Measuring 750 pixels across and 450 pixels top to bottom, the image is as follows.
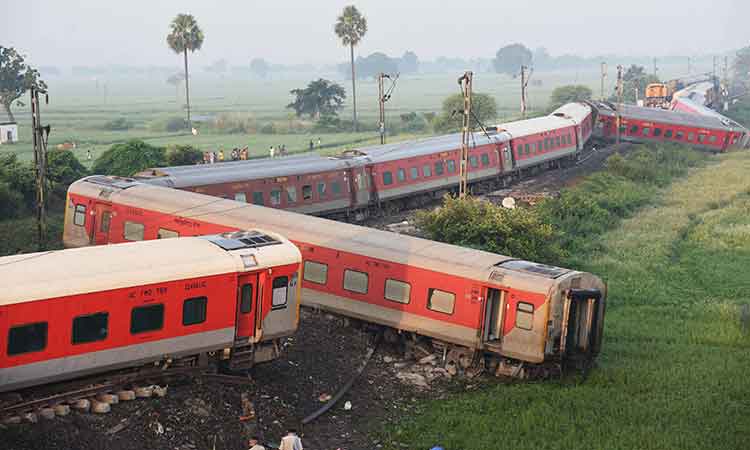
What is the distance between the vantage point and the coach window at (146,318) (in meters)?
18.4

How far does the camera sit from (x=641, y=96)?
495 ft

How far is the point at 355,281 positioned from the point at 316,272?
4.55ft

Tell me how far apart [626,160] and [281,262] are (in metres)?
46.1

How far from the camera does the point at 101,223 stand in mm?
31250

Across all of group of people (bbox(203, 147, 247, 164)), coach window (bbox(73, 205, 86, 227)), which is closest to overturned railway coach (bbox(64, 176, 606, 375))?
coach window (bbox(73, 205, 86, 227))

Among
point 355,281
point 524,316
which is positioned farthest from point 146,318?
point 524,316

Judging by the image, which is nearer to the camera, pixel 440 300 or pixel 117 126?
pixel 440 300

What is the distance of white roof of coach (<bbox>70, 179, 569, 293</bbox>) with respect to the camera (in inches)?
893

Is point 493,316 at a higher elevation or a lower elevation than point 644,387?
higher

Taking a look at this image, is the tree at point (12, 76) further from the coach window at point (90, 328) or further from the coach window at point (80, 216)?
the coach window at point (90, 328)

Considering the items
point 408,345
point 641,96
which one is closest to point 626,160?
point 408,345

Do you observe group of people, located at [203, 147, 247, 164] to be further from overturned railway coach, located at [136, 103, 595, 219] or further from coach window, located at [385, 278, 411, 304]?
coach window, located at [385, 278, 411, 304]

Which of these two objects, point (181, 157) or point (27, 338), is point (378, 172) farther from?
point (27, 338)

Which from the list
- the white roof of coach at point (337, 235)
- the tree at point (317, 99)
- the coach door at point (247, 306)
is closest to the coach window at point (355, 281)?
the white roof of coach at point (337, 235)
